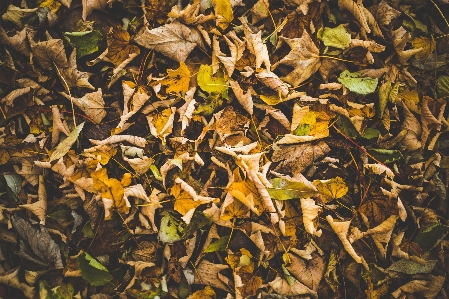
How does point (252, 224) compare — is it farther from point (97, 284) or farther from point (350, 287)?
point (97, 284)

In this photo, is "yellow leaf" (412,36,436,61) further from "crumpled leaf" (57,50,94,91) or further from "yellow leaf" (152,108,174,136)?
"crumpled leaf" (57,50,94,91)

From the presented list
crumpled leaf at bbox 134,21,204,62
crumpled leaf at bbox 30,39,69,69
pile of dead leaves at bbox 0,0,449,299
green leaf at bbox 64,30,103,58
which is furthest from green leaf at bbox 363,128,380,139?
crumpled leaf at bbox 30,39,69,69

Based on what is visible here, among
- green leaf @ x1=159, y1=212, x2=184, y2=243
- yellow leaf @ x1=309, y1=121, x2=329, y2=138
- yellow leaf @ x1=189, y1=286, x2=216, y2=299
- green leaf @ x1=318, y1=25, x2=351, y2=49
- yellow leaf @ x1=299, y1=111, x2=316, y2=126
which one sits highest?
green leaf @ x1=318, y1=25, x2=351, y2=49

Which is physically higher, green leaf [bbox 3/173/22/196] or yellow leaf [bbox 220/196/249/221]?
green leaf [bbox 3/173/22/196]

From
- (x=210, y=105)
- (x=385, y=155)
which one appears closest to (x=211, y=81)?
(x=210, y=105)

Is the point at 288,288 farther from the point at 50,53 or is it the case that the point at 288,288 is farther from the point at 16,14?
the point at 16,14
